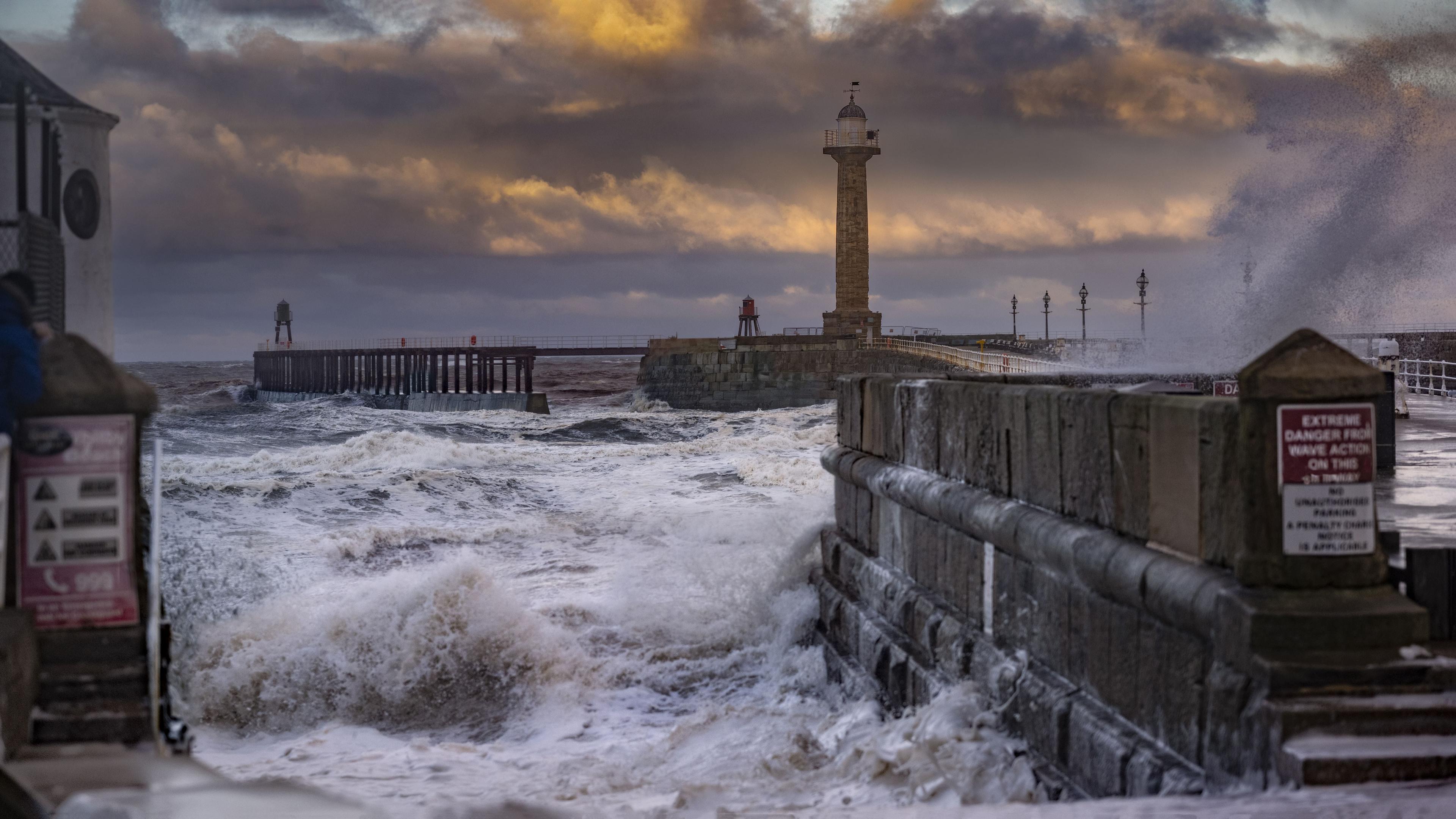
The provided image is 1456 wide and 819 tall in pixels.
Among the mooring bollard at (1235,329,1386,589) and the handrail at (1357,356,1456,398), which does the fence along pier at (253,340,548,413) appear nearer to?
the handrail at (1357,356,1456,398)

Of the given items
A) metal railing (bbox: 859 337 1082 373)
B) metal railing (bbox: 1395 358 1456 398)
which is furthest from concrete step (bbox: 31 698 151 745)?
metal railing (bbox: 859 337 1082 373)

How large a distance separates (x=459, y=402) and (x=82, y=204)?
169 feet

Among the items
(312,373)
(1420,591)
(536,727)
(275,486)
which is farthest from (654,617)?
(312,373)

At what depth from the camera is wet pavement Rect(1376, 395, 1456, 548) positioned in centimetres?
564

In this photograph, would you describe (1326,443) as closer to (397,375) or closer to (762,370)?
(762,370)

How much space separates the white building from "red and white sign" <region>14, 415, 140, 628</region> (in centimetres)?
34

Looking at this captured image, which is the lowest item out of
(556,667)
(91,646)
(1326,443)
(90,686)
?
(556,667)

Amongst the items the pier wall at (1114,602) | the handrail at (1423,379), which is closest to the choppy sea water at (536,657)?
the pier wall at (1114,602)

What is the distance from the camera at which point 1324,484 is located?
137 inches

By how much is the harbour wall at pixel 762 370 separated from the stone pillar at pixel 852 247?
1.63 meters

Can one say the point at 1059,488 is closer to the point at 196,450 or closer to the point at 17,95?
the point at 17,95

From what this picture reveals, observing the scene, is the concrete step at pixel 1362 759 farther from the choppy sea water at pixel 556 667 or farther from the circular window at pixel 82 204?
the circular window at pixel 82 204

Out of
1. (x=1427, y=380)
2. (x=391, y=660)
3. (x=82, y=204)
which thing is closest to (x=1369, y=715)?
(x=82, y=204)

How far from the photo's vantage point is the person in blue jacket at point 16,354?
3.03 m
